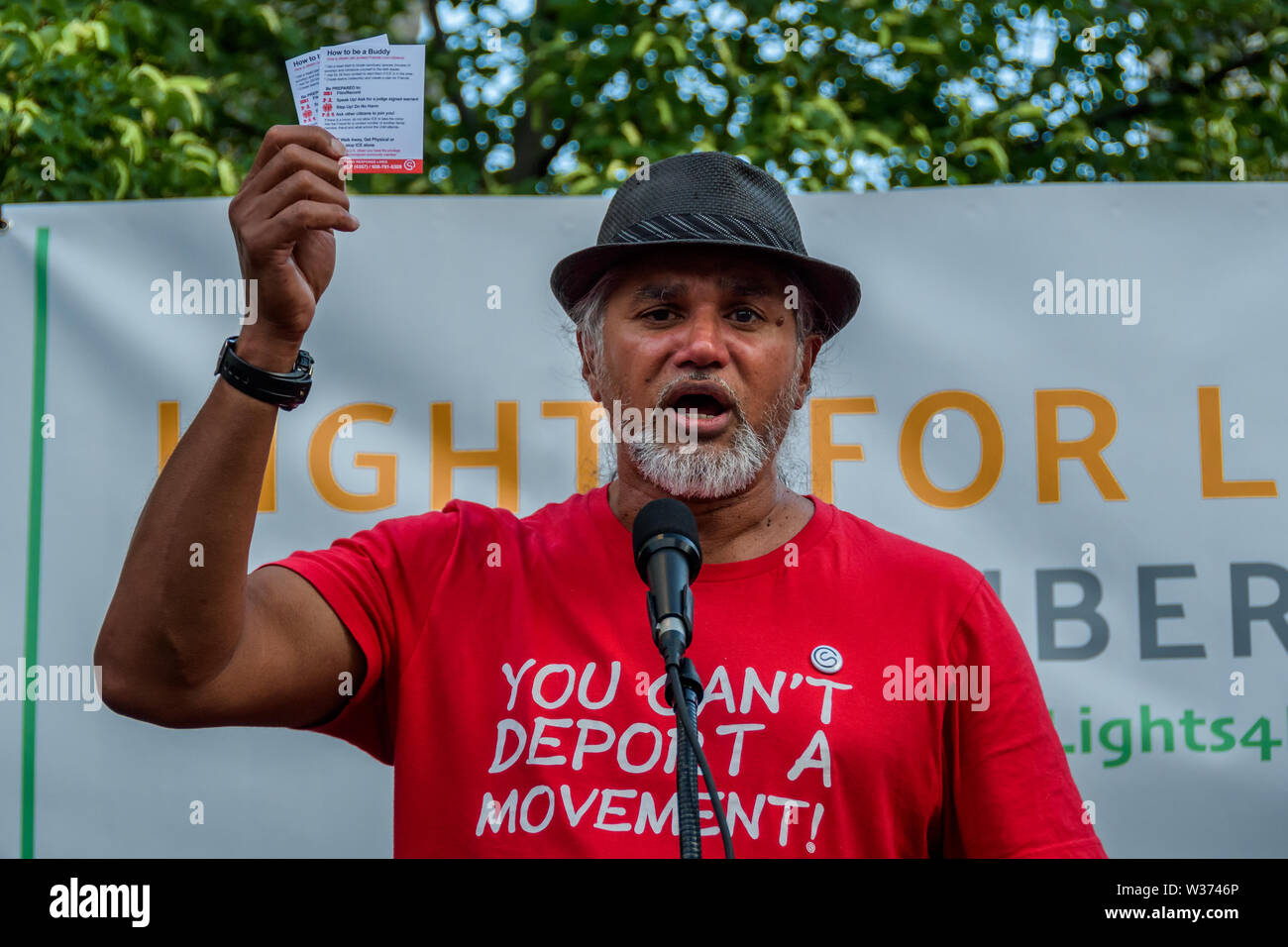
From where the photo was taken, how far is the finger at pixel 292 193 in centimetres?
176

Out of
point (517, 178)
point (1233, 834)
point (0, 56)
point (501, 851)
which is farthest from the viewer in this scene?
point (517, 178)

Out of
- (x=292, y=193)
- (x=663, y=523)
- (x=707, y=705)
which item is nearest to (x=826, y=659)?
(x=707, y=705)

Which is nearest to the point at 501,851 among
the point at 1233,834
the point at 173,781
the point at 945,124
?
the point at 173,781

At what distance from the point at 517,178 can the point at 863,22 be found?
1665 millimetres

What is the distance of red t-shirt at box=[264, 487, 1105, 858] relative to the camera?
2049mm

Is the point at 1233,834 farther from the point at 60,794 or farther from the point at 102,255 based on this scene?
the point at 102,255

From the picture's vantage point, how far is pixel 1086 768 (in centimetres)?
316

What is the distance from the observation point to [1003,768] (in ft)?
6.82

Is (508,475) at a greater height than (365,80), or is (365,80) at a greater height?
(365,80)

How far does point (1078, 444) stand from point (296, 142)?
2190 mm

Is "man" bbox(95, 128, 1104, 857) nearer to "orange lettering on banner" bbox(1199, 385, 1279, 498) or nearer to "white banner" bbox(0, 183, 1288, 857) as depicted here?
"white banner" bbox(0, 183, 1288, 857)

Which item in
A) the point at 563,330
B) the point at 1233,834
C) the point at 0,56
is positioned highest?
the point at 0,56
